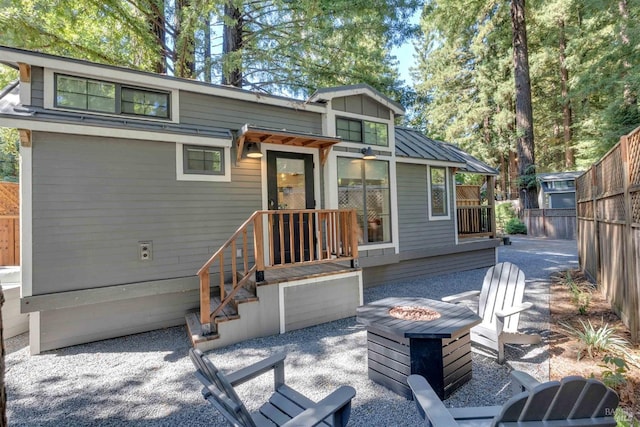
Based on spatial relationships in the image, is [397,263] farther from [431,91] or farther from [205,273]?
[431,91]

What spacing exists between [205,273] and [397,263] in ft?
15.3

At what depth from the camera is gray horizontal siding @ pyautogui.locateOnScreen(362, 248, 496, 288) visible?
702 cm

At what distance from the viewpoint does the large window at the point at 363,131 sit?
6465 mm

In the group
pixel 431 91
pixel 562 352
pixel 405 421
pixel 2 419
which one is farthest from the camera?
pixel 431 91

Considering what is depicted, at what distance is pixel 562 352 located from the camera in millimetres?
3455

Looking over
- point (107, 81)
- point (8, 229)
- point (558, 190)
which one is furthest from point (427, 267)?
point (558, 190)

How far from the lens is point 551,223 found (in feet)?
49.1

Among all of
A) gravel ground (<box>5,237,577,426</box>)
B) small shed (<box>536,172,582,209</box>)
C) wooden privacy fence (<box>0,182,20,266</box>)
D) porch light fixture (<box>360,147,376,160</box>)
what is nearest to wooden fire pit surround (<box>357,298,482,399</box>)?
gravel ground (<box>5,237,577,426</box>)

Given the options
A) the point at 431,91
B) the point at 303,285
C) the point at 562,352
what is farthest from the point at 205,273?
the point at 431,91

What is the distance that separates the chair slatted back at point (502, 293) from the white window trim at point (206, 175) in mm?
4208

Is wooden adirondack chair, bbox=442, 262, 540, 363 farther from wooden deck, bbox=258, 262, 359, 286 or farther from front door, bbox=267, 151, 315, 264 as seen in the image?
front door, bbox=267, 151, 315, 264

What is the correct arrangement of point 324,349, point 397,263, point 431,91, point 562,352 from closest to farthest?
1. point 562,352
2. point 324,349
3. point 397,263
4. point 431,91

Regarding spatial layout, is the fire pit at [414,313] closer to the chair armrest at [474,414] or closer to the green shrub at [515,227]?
the chair armrest at [474,414]

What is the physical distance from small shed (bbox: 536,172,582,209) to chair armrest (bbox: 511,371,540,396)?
17094mm
